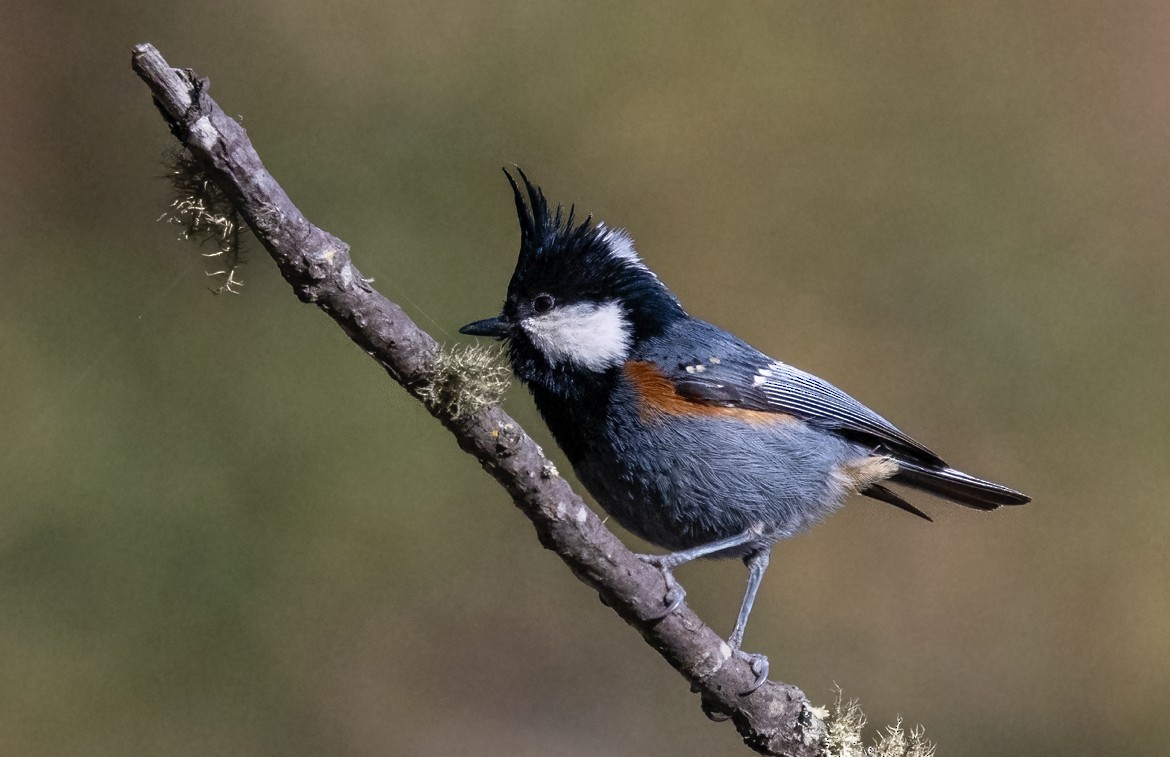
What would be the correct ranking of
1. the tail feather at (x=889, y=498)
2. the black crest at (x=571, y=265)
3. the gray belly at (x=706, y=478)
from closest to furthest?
the gray belly at (x=706, y=478)
the black crest at (x=571, y=265)
the tail feather at (x=889, y=498)

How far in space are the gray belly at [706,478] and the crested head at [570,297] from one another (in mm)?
220

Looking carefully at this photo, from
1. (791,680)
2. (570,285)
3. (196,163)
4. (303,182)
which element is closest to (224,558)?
(303,182)

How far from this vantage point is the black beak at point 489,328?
2.53 m

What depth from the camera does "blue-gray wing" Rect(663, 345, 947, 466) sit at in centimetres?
263

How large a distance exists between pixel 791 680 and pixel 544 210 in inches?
80.9

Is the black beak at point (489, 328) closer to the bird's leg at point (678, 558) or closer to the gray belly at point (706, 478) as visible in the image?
the gray belly at point (706, 478)

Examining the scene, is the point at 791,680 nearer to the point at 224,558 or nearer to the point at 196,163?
the point at 224,558

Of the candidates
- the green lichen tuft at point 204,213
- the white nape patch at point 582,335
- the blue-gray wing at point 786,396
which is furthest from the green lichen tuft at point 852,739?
the green lichen tuft at point 204,213

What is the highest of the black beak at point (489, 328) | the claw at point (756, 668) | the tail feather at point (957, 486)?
the tail feather at point (957, 486)

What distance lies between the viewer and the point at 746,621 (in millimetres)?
2547

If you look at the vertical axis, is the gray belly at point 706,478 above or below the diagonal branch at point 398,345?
above

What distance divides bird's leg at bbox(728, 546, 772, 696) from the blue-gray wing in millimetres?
379

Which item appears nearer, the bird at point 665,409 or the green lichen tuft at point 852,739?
the green lichen tuft at point 852,739

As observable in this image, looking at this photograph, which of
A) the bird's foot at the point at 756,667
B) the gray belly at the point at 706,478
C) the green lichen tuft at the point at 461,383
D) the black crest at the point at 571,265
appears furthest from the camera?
the black crest at the point at 571,265
